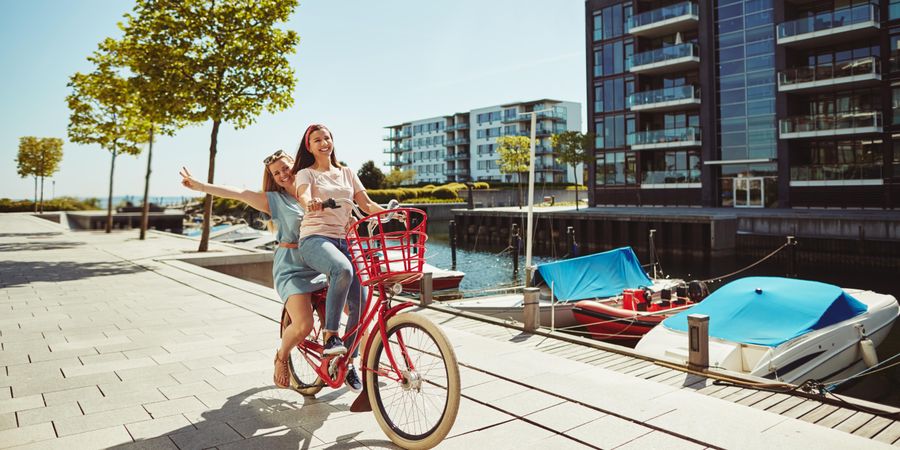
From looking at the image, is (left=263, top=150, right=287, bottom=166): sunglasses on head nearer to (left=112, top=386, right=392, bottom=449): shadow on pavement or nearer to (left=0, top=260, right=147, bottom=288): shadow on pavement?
(left=112, top=386, right=392, bottom=449): shadow on pavement

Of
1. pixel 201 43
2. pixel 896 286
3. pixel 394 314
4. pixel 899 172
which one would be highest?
pixel 201 43

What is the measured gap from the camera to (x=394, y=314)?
4.05 metres

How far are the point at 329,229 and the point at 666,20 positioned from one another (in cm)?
4615

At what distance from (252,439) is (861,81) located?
1592 inches

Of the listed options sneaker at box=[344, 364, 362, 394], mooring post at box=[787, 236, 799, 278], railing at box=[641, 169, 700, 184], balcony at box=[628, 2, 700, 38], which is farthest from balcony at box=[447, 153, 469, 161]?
sneaker at box=[344, 364, 362, 394]

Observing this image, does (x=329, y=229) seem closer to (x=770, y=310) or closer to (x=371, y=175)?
(x=770, y=310)

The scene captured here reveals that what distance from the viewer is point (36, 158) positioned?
56.8m

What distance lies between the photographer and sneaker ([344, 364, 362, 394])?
4.32 meters

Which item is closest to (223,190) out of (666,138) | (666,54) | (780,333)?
(780,333)

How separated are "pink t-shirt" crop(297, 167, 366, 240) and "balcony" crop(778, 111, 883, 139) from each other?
38586 mm

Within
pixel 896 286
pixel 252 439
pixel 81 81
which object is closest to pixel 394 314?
pixel 252 439

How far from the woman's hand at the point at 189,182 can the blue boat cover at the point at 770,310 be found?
25.1 ft

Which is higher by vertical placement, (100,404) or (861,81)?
(861,81)

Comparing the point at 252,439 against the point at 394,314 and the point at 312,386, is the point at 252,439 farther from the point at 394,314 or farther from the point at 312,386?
the point at 394,314
